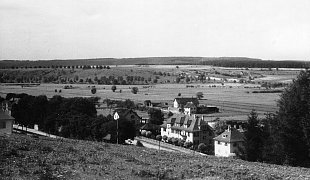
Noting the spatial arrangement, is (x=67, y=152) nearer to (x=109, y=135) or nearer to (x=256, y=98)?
(x=109, y=135)

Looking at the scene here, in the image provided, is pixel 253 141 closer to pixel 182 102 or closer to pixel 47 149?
pixel 47 149

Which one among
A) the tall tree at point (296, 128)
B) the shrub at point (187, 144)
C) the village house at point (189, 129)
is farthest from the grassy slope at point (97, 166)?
the village house at point (189, 129)

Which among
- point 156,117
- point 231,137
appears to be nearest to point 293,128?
point 231,137

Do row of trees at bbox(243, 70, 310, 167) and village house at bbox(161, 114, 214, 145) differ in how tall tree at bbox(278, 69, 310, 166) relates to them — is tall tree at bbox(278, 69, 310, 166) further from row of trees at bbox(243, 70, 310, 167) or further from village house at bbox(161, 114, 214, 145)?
village house at bbox(161, 114, 214, 145)

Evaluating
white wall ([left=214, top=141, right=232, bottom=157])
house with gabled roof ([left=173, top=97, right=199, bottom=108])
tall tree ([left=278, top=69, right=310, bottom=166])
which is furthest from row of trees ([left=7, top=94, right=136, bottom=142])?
house with gabled roof ([left=173, top=97, right=199, bottom=108])

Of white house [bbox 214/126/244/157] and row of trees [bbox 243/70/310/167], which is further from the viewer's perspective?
white house [bbox 214/126/244/157]

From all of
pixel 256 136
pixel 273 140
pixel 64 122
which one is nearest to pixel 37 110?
pixel 64 122

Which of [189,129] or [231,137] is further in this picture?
[189,129]

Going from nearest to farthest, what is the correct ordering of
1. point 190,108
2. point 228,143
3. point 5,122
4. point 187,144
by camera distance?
point 5,122 < point 228,143 < point 187,144 < point 190,108
